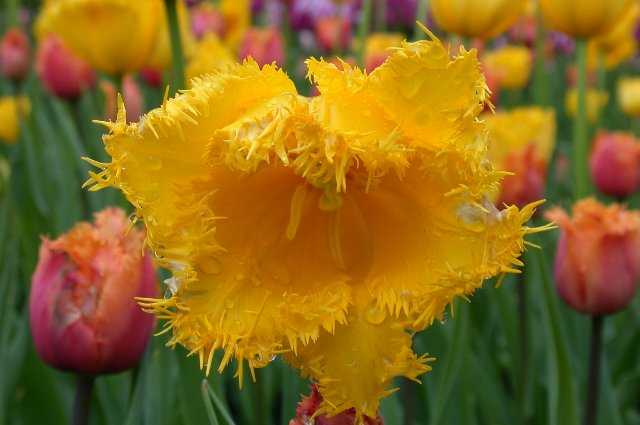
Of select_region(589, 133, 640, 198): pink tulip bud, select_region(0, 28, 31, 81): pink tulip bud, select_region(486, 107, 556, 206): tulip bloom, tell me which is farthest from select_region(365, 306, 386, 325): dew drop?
select_region(0, 28, 31, 81): pink tulip bud

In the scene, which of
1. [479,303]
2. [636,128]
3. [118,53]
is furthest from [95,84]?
[636,128]

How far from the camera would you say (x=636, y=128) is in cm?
415

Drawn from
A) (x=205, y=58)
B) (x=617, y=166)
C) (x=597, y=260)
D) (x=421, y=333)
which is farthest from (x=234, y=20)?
(x=597, y=260)

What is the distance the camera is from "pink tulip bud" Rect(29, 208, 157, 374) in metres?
1.01

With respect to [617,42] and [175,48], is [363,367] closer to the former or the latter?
[175,48]

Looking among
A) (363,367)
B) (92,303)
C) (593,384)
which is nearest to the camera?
(363,367)

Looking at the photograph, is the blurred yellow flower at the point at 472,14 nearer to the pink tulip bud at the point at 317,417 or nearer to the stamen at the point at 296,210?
the stamen at the point at 296,210

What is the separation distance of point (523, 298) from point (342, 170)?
3.25 ft

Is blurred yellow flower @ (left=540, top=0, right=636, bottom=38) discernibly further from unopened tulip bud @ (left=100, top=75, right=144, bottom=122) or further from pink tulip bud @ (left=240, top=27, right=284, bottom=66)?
pink tulip bud @ (left=240, top=27, right=284, bottom=66)

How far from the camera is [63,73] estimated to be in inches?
100

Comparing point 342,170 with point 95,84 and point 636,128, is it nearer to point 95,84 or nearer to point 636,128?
point 95,84

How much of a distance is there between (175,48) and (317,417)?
0.70m

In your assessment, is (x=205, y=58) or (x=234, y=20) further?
(x=234, y=20)

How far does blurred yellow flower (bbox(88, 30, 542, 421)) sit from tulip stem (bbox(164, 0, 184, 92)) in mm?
517
